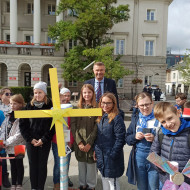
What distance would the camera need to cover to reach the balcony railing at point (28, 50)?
20.3 m

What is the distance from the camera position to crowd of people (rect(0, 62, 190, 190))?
79.1 inches

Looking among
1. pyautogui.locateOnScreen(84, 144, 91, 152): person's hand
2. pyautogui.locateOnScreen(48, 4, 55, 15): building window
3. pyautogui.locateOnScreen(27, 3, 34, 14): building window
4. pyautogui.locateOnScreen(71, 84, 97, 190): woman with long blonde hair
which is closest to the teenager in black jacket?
pyautogui.locateOnScreen(71, 84, 97, 190): woman with long blonde hair

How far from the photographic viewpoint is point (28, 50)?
20734 millimetres

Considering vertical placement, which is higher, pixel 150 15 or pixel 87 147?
pixel 150 15

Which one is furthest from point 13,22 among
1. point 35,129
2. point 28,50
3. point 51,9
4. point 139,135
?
point 139,135

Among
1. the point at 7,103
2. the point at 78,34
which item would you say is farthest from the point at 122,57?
the point at 7,103

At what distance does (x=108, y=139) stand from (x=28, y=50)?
20748mm

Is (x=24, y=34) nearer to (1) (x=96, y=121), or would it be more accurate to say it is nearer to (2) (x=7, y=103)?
(2) (x=7, y=103)

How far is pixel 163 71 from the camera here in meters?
25.0

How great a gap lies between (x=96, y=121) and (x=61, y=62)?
19.4 meters

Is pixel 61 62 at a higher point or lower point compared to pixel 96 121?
higher

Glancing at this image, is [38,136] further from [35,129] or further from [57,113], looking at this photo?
[57,113]

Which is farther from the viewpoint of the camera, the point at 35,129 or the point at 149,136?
the point at 35,129

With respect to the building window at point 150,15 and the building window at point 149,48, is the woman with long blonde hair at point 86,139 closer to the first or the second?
the building window at point 149,48
